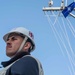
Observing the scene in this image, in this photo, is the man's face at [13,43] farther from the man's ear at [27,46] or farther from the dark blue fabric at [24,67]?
the dark blue fabric at [24,67]

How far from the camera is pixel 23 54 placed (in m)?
4.67

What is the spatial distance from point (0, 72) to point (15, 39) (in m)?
0.62

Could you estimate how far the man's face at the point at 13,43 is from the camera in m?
4.77

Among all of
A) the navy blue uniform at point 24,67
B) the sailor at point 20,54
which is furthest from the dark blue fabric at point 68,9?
the navy blue uniform at point 24,67

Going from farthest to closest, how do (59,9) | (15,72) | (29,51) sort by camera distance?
(59,9) → (29,51) → (15,72)

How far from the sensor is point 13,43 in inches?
190

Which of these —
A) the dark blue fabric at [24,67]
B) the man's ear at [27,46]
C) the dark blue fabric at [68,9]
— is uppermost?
the dark blue fabric at [68,9]

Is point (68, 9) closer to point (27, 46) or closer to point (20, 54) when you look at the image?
point (27, 46)

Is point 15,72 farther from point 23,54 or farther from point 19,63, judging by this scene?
point 23,54

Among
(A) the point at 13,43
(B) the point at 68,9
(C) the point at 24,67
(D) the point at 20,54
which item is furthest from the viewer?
(B) the point at 68,9

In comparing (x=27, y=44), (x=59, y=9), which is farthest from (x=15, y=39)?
(x=59, y=9)

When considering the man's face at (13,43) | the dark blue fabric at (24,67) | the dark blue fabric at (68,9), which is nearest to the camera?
the dark blue fabric at (24,67)

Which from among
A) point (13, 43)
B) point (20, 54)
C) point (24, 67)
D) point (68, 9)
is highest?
point (68, 9)

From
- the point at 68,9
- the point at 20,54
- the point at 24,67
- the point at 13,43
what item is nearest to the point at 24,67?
the point at 24,67
